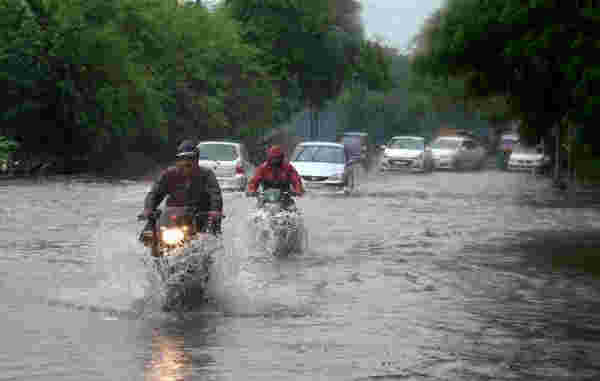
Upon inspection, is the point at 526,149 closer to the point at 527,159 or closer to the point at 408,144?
the point at 527,159

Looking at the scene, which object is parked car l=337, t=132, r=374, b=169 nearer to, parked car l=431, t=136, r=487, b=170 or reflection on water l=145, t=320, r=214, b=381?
parked car l=431, t=136, r=487, b=170

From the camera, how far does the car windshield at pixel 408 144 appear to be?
67812mm

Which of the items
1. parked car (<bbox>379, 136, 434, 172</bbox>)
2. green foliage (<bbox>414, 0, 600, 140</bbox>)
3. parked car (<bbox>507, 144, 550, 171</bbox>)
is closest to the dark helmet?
green foliage (<bbox>414, 0, 600, 140</bbox>)

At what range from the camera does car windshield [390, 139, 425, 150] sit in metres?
67.8

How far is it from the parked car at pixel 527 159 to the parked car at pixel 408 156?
5459 mm

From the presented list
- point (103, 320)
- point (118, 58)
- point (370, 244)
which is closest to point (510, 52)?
point (370, 244)

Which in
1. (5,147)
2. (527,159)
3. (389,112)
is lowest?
(527,159)

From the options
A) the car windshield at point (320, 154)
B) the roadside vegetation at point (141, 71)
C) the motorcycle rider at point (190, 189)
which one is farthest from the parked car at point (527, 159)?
the motorcycle rider at point (190, 189)

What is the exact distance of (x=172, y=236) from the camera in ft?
45.0

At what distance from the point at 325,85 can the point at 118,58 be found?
130 ft

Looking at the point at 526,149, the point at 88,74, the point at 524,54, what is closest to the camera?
the point at 524,54

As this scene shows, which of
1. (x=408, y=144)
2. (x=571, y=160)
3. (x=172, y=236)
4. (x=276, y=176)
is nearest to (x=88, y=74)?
(x=571, y=160)

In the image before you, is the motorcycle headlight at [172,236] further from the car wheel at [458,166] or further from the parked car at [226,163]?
the car wheel at [458,166]

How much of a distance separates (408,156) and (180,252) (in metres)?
53.4
